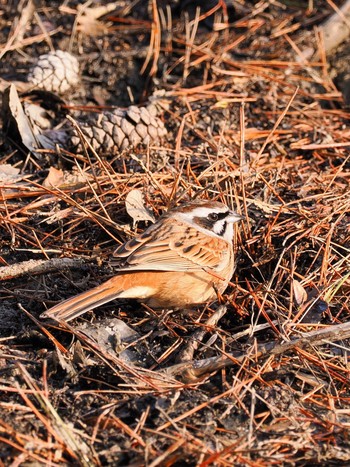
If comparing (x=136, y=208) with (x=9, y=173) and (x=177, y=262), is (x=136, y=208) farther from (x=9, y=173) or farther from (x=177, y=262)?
(x=9, y=173)

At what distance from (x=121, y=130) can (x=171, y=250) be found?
1704 millimetres

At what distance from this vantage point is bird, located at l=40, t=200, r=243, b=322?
452 cm

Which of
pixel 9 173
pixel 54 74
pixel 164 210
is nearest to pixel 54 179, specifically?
pixel 9 173

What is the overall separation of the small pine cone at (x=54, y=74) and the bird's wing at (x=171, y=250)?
8.70 ft

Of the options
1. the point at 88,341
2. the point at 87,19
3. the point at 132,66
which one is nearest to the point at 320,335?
the point at 88,341

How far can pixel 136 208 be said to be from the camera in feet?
17.3

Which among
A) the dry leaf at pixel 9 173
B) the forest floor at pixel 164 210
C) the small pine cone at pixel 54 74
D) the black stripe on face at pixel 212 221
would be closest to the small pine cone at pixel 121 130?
the forest floor at pixel 164 210

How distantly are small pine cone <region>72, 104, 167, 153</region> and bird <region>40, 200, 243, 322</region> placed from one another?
1235mm

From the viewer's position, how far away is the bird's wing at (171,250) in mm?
4570

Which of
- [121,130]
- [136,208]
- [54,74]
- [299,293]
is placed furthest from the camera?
[54,74]

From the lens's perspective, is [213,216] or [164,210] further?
[164,210]

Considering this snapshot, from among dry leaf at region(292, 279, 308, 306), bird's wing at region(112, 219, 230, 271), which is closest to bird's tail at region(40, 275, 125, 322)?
bird's wing at region(112, 219, 230, 271)

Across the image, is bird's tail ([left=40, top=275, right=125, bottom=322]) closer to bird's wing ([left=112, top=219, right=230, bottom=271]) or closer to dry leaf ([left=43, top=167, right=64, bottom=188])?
bird's wing ([left=112, top=219, right=230, bottom=271])

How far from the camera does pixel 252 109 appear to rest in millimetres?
6977
